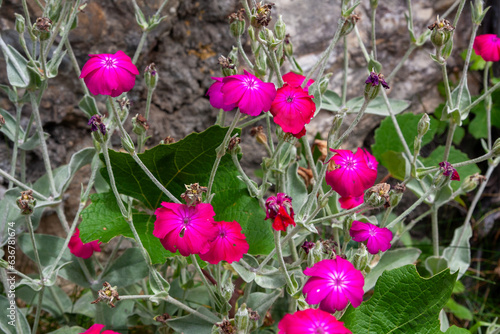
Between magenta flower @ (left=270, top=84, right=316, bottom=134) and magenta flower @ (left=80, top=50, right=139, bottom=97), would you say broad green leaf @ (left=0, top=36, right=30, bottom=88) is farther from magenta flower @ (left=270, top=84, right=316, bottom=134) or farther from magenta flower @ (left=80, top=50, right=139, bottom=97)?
magenta flower @ (left=270, top=84, right=316, bottom=134)

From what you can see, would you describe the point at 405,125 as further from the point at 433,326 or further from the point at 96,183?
the point at 96,183

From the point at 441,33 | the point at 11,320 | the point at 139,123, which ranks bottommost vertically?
the point at 11,320

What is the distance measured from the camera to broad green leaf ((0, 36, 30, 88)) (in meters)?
1.12

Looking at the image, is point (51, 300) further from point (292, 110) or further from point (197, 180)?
point (292, 110)

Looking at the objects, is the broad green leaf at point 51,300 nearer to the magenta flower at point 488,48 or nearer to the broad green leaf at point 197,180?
the broad green leaf at point 197,180

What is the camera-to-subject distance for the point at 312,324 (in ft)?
2.37

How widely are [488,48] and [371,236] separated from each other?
2.07ft

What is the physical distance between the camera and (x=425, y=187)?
134cm

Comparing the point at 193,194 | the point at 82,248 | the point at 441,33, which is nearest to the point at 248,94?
the point at 193,194

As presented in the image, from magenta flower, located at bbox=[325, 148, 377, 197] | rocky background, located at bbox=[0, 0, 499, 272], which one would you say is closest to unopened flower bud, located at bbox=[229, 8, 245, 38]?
magenta flower, located at bbox=[325, 148, 377, 197]

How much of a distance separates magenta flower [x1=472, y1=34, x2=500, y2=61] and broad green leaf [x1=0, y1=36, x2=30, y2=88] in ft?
3.61

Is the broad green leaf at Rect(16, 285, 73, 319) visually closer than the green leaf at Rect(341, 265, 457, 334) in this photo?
No

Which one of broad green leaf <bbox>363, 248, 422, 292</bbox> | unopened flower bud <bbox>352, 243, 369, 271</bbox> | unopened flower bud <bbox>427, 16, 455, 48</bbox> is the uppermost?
unopened flower bud <bbox>427, 16, 455, 48</bbox>

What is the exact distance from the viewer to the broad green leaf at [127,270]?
1184 mm
